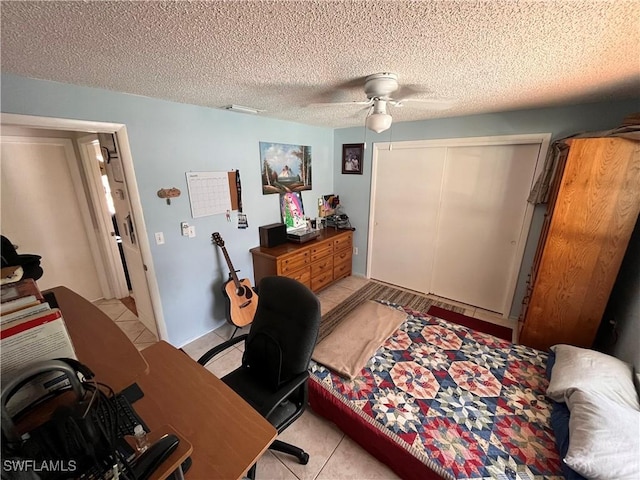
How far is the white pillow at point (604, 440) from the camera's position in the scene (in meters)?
1.03

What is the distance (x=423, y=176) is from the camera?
325 centimetres

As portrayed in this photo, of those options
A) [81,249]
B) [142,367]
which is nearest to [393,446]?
[142,367]

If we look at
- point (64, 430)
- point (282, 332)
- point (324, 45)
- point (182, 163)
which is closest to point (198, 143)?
point (182, 163)

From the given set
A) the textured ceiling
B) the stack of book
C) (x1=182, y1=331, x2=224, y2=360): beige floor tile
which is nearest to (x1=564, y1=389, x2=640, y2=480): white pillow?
the textured ceiling

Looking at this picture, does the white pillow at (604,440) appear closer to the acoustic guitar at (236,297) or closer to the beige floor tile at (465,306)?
the beige floor tile at (465,306)

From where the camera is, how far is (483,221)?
116 inches

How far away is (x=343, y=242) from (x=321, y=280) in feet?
2.21

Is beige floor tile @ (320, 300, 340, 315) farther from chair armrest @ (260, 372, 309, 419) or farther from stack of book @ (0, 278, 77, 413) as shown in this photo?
stack of book @ (0, 278, 77, 413)

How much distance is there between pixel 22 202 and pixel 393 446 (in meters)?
4.08

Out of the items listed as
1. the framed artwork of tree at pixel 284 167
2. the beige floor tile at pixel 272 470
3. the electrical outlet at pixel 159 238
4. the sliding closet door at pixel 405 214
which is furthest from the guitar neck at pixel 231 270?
the sliding closet door at pixel 405 214

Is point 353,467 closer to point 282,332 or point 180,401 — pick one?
point 282,332

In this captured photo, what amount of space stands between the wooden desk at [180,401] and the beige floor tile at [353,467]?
0.86m

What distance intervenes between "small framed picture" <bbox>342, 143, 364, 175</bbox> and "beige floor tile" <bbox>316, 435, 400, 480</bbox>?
3.18m

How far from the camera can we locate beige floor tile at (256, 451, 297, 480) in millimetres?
1494
